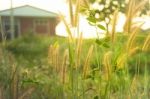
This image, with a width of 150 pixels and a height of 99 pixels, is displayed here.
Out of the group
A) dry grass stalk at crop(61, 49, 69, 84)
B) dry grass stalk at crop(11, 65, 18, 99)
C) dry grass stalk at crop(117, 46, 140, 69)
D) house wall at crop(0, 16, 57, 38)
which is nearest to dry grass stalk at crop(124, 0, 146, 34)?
dry grass stalk at crop(117, 46, 140, 69)

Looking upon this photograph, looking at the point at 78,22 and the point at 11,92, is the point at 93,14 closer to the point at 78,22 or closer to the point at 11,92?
the point at 78,22

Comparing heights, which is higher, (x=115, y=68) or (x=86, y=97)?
(x=115, y=68)

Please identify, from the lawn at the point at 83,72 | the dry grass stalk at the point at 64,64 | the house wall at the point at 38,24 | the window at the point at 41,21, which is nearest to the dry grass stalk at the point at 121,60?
the lawn at the point at 83,72

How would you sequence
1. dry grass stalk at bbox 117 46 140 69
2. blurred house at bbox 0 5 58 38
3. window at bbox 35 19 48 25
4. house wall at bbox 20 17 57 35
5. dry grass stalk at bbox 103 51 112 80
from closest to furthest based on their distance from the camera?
1. dry grass stalk at bbox 103 51 112 80
2. dry grass stalk at bbox 117 46 140 69
3. blurred house at bbox 0 5 58 38
4. house wall at bbox 20 17 57 35
5. window at bbox 35 19 48 25

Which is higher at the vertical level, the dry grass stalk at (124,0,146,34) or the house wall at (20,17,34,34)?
the dry grass stalk at (124,0,146,34)

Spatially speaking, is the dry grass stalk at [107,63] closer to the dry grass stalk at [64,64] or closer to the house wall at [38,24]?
the dry grass stalk at [64,64]

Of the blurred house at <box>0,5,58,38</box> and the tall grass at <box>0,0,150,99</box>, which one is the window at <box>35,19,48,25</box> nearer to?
the blurred house at <box>0,5,58,38</box>

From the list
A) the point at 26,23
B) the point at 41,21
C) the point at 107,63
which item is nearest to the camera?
the point at 107,63

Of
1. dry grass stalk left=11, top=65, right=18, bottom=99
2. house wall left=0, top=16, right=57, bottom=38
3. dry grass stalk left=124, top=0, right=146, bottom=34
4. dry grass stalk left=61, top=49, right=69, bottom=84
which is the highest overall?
dry grass stalk left=124, top=0, right=146, bottom=34

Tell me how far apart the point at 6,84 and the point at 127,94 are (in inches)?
31.1

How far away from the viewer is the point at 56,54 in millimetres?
2801

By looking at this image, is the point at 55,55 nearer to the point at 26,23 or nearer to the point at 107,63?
the point at 107,63

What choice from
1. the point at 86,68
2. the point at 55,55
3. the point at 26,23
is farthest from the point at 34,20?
the point at 86,68

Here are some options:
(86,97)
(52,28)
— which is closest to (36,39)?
(52,28)
